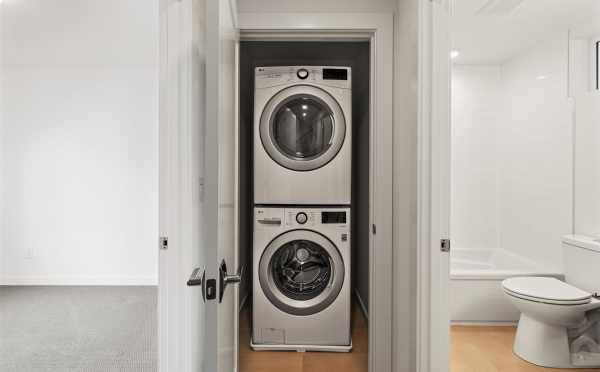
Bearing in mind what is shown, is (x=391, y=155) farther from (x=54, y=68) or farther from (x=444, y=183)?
(x=54, y=68)

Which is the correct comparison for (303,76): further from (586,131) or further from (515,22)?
(586,131)

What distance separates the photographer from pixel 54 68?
12.4ft

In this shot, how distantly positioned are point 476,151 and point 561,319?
1927 millimetres

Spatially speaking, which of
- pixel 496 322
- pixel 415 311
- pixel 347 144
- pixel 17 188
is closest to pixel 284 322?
pixel 415 311

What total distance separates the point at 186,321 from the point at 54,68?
383 cm

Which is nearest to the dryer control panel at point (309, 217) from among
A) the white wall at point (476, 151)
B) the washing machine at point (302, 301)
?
the washing machine at point (302, 301)

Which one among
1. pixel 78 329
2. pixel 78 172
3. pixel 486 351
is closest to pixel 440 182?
pixel 486 351

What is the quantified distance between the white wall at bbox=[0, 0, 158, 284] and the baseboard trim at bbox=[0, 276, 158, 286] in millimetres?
11

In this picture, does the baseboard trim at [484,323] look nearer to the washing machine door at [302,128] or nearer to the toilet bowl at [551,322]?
the toilet bowl at [551,322]

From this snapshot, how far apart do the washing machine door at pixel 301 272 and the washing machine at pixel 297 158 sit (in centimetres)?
29

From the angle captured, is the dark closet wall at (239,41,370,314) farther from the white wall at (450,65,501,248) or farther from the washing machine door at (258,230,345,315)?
the white wall at (450,65,501,248)

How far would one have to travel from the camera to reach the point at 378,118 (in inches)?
78.9

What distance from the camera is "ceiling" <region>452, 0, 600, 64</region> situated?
241 cm

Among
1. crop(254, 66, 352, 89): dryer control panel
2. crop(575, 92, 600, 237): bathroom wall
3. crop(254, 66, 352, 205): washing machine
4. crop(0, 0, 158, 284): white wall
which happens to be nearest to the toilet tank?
crop(575, 92, 600, 237): bathroom wall
